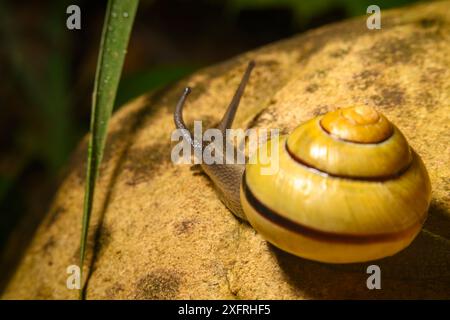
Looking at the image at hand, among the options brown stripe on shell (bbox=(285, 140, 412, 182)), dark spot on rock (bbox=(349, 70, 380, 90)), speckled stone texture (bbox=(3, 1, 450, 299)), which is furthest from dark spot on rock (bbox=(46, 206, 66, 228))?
dark spot on rock (bbox=(349, 70, 380, 90))

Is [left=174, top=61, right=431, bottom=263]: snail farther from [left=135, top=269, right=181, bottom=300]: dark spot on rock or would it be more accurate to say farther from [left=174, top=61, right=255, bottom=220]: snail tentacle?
[left=135, top=269, right=181, bottom=300]: dark spot on rock

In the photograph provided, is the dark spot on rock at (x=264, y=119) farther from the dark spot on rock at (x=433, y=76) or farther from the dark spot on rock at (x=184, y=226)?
the dark spot on rock at (x=433, y=76)

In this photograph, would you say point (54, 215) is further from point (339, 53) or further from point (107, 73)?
point (339, 53)

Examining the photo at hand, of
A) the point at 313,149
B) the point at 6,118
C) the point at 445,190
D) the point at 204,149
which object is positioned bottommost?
the point at 6,118

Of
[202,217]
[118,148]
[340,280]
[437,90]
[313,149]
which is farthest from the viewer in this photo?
[118,148]

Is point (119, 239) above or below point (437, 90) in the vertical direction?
below

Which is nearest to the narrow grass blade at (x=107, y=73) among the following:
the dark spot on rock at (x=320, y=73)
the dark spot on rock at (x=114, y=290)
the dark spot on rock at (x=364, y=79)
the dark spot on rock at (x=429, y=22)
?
the dark spot on rock at (x=114, y=290)
